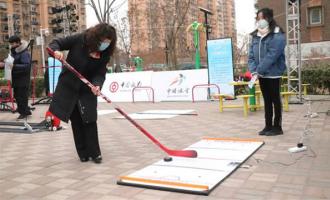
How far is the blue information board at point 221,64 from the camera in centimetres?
1307

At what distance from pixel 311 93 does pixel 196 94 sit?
426 centimetres

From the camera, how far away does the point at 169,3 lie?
3089 centimetres

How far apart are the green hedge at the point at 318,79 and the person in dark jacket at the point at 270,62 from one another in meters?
9.03

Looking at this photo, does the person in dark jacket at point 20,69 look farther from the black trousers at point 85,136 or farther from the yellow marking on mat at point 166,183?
the yellow marking on mat at point 166,183

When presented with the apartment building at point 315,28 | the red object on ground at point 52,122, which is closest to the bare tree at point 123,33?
the apartment building at point 315,28

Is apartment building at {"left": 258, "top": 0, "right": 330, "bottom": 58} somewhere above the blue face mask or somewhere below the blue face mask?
above

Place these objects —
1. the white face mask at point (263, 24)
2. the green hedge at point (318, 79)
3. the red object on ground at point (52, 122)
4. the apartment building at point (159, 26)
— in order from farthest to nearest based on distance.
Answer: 1. the apartment building at point (159, 26)
2. the green hedge at point (318, 79)
3. the red object on ground at point (52, 122)
4. the white face mask at point (263, 24)

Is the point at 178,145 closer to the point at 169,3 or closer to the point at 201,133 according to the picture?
the point at 201,133

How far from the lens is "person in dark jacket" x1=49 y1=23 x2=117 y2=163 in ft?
15.1

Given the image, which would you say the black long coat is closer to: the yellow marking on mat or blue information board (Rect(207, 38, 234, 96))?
the yellow marking on mat

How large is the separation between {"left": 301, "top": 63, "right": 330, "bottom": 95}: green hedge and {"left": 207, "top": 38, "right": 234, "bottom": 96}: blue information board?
3341 mm

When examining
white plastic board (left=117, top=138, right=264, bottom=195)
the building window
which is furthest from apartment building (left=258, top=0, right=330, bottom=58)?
white plastic board (left=117, top=138, right=264, bottom=195)

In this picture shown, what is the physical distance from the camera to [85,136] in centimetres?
488

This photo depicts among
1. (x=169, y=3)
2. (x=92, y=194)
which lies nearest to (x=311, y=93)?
(x=92, y=194)
